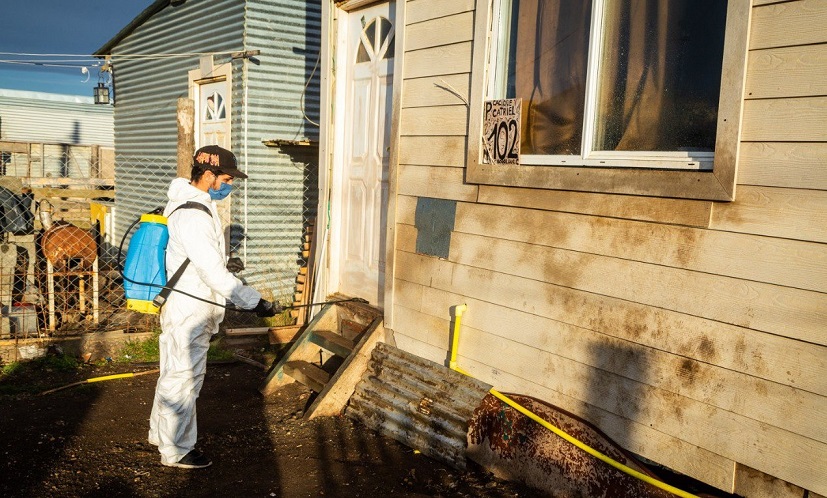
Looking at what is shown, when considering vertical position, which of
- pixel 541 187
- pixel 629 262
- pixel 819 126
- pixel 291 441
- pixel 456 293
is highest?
pixel 819 126

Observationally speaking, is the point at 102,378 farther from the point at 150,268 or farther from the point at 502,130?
the point at 502,130

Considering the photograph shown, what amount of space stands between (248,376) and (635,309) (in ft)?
14.6

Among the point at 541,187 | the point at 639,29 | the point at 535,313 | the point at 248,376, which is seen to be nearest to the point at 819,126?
the point at 639,29

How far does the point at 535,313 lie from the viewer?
15.6ft

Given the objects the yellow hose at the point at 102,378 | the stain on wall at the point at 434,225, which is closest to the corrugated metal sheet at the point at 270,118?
the yellow hose at the point at 102,378

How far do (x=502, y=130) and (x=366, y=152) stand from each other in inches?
81.6

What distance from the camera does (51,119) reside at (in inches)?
1200

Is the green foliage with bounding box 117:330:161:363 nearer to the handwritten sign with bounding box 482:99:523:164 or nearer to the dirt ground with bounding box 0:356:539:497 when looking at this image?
the dirt ground with bounding box 0:356:539:497

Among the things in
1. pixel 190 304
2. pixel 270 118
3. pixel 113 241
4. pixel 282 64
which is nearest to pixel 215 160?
pixel 190 304

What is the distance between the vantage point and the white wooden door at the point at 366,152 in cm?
651

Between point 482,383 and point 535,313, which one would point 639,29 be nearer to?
point 535,313

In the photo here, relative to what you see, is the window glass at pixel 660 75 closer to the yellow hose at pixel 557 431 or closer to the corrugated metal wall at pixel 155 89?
the yellow hose at pixel 557 431

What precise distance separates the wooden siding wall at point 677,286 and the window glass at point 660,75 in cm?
25

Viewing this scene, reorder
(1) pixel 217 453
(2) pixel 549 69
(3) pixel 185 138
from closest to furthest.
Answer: (2) pixel 549 69 < (1) pixel 217 453 < (3) pixel 185 138
